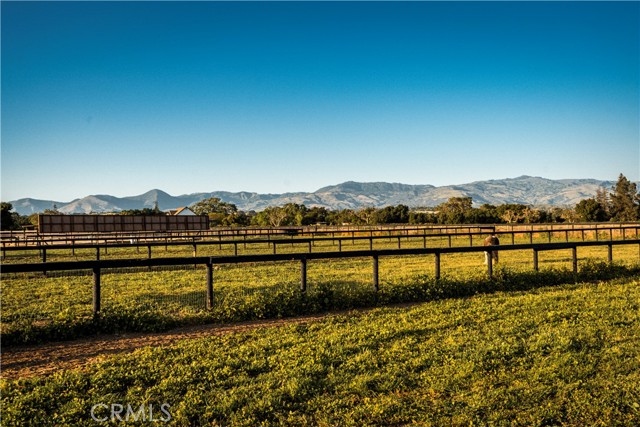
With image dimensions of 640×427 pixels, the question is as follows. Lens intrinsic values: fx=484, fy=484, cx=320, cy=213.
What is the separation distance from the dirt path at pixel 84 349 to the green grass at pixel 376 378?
474mm

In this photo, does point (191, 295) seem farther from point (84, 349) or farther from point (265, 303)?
point (84, 349)

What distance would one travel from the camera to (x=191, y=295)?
37.7ft

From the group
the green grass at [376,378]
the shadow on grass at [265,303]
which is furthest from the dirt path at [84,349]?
the green grass at [376,378]

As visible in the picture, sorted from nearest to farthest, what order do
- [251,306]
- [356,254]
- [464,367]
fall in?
[464,367] < [251,306] < [356,254]

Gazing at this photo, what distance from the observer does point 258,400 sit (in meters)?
4.67

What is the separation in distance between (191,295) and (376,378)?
724cm

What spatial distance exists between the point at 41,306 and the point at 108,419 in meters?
6.84

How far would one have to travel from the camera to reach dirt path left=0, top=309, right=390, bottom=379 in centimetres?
599

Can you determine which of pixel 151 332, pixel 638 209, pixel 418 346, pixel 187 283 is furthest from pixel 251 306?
pixel 638 209

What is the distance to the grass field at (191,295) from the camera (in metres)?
7.84

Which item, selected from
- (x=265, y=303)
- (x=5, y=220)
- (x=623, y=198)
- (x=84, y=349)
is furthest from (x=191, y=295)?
(x=623, y=198)

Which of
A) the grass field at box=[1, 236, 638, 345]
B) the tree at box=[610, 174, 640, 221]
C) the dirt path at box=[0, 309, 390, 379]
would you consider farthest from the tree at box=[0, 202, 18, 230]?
the tree at box=[610, 174, 640, 221]

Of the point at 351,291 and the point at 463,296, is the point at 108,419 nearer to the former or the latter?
the point at 351,291

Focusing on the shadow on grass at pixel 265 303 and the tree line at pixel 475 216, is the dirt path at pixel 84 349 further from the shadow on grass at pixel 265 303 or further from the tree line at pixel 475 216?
the tree line at pixel 475 216
